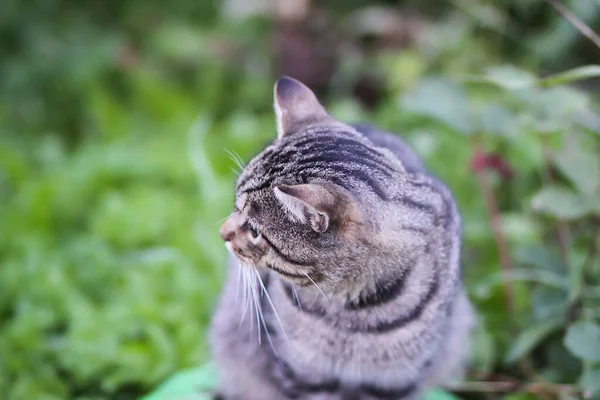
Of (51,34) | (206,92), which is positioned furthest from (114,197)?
(51,34)

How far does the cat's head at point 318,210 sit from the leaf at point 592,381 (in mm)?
609

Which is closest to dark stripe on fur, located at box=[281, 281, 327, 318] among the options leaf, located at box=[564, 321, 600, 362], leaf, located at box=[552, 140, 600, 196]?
leaf, located at box=[564, 321, 600, 362]

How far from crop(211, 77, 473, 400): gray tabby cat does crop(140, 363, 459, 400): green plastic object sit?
0.20m

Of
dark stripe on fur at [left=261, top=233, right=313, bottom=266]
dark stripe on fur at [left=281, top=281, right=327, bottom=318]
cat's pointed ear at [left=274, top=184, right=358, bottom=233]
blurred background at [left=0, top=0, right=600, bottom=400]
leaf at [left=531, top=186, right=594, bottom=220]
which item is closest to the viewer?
cat's pointed ear at [left=274, top=184, right=358, bottom=233]

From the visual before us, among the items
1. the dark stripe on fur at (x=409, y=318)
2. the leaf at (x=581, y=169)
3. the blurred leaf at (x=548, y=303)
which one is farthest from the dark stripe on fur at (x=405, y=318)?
the leaf at (x=581, y=169)

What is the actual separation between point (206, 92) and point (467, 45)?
1.28m

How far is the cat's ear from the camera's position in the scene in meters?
1.42

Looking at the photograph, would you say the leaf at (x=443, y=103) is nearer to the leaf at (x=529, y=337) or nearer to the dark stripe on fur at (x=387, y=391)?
the leaf at (x=529, y=337)

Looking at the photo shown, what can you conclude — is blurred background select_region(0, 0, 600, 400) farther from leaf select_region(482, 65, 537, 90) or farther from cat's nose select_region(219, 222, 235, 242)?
cat's nose select_region(219, 222, 235, 242)

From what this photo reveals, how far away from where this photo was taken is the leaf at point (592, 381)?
59.2 inches

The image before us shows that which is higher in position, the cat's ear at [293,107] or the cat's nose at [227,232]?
the cat's ear at [293,107]

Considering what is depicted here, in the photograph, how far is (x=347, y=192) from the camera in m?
1.19

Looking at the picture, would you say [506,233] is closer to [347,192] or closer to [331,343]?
[331,343]

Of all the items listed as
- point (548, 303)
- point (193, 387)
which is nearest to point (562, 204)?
point (548, 303)
